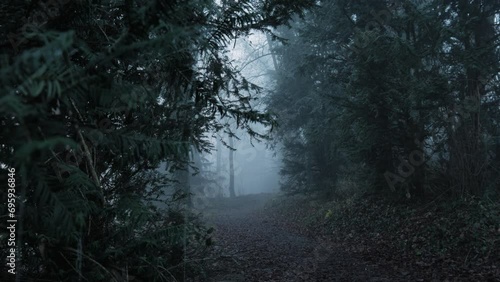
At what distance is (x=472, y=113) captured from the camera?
7574 millimetres

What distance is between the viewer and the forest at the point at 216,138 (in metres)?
1.59

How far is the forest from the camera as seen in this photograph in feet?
5.23

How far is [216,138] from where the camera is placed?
20.2ft

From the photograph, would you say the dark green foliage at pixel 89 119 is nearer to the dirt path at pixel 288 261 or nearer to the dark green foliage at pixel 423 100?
the dirt path at pixel 288 261

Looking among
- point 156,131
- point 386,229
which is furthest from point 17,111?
point 386,229

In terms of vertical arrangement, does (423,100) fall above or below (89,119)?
above

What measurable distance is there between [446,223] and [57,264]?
7.43 m

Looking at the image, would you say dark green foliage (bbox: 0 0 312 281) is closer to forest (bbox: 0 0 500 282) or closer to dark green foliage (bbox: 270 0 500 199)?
forest (bbox: 0 0 500 282)

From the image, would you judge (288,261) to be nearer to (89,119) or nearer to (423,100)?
(423,100)

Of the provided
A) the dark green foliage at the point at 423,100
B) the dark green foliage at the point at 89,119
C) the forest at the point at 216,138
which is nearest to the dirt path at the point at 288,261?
the forest at the point at 216,138

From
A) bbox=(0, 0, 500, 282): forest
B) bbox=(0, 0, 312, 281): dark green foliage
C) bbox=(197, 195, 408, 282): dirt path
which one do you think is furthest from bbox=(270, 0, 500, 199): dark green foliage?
bbox=(0, 0, 312, 281): dark green foliage

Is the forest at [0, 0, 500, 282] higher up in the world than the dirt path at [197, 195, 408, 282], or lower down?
higher up

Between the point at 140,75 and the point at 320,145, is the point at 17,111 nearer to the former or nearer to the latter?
the point at 140,75

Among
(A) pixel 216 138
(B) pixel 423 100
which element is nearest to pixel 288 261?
(A) pixel 216 138
